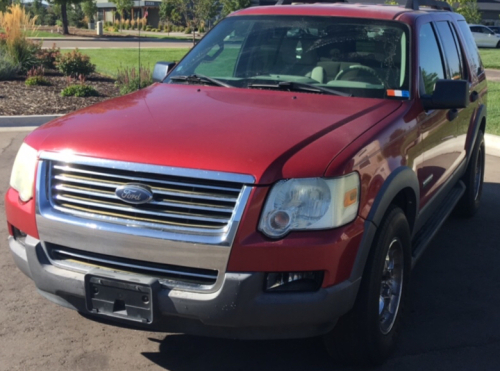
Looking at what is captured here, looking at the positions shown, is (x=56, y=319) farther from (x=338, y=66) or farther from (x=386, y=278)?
(x=338, y=66)

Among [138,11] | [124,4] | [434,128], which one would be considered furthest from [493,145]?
[138,11]

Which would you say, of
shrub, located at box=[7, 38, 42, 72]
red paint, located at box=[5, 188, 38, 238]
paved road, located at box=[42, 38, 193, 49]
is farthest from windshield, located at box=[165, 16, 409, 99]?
paved road, located at box=[42, 38, 193, 49]

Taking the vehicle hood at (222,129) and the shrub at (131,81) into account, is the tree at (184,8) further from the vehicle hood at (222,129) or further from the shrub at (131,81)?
the vehicle hood at (222,129)

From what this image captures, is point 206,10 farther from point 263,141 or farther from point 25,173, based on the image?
point 263,141

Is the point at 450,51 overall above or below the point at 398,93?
above

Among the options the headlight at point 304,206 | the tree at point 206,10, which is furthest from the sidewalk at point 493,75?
the tree at point 206,10

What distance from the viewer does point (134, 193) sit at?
3293mm

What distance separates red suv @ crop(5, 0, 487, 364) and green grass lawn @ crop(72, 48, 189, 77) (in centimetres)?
1489

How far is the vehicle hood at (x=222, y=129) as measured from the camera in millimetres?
3262

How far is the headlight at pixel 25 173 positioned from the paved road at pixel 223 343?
3.10ft

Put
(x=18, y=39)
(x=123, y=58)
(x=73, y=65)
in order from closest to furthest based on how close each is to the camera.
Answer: (x=73, y=65) → (x=18, y=39) → (x=123, y=58)

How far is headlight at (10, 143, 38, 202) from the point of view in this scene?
11.8 ft

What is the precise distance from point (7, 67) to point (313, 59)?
12.2m

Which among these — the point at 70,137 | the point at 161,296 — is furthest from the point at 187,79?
the point at 161,296
